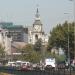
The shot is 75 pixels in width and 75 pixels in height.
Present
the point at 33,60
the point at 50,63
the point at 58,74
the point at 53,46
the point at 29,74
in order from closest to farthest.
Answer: the point at 58,74, the point at 29,74, the point at 50,63, the point at 53,46, the point at 33,60

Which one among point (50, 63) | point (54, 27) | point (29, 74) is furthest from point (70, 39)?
point (29, 74)

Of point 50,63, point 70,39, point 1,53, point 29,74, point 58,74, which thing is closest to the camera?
point 58,74

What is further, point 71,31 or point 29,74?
point 71,31

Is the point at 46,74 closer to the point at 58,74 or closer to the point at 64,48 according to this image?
the point at 58,74

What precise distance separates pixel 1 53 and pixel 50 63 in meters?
68.0

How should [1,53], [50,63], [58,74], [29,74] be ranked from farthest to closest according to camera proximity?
[1,53], [50,63], [29,74], [58,74]

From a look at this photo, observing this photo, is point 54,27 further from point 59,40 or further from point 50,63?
point 50,63

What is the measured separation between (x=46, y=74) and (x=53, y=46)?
281 feet

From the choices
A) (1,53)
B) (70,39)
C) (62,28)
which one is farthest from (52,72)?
(1,53)

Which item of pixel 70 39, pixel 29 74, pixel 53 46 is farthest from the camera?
pixel 53 46

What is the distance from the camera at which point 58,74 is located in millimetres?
52156

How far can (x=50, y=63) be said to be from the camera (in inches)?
3819

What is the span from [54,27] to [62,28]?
7563mm

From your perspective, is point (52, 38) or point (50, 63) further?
point (52, 38)
